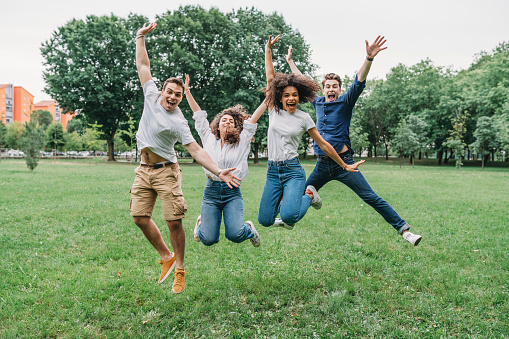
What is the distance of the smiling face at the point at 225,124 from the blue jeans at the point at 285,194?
3.04 feet

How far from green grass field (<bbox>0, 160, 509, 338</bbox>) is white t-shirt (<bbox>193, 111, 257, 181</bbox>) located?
2.19m

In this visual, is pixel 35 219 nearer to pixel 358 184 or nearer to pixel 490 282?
pixel 358 184

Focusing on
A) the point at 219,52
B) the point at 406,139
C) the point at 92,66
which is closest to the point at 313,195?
the point at 219,52

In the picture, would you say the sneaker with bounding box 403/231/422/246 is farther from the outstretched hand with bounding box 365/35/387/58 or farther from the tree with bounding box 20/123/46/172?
the tree with bounding box 20/123/46/172

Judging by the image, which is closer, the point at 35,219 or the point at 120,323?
the point at 120,323

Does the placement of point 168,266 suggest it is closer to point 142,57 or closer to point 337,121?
point 142,57

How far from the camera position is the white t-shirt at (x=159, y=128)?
4820 mm

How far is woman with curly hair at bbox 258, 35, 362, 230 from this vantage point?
5.54 metres

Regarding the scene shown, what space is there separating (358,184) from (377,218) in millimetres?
6712

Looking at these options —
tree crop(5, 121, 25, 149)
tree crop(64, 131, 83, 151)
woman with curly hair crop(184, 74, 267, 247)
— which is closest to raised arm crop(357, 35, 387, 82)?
woman with curly hair crop(184, 74, 267, 247)

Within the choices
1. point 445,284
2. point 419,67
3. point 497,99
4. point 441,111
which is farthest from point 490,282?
point 419,67

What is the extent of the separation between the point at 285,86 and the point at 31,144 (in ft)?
91.5

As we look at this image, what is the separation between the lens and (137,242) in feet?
27.9

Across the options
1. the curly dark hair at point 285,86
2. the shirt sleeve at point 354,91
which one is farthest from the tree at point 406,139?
the curly dark hair at point 285,86
